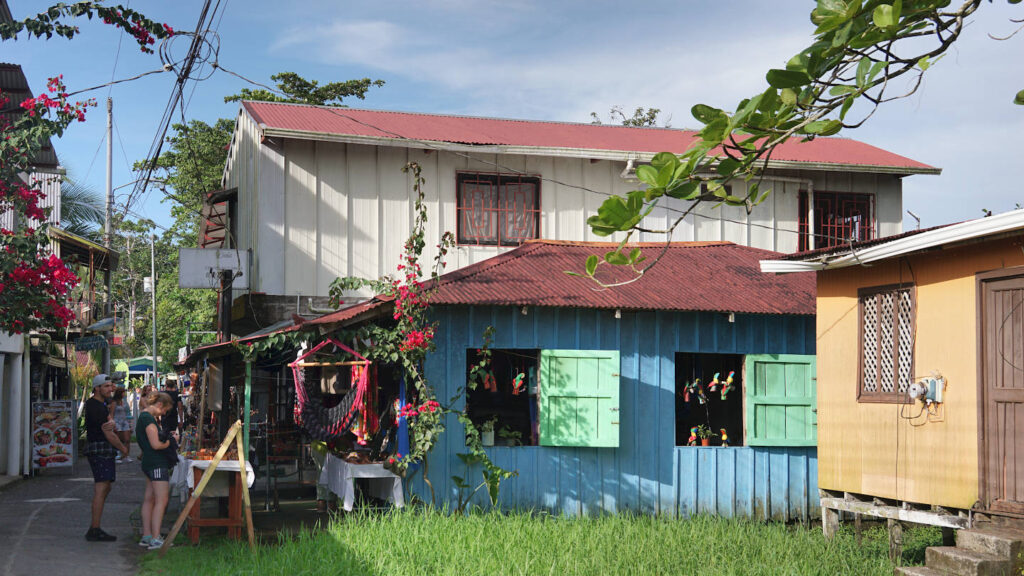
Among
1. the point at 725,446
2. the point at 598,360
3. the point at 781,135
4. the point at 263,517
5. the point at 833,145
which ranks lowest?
the point at 263,517

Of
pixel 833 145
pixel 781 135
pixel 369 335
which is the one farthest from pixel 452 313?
pixel 833 145

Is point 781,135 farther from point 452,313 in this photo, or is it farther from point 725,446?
point 725,446

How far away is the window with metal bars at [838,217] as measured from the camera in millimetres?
16016

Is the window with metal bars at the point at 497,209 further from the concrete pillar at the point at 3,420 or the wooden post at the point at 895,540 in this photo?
the concrete pillar at the point at 3,420

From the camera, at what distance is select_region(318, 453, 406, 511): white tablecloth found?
10375 millimetres

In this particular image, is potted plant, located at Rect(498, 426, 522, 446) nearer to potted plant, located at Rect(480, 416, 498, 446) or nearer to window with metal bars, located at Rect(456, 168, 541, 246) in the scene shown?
potted plant, located at Rect(480, 416, 498, 446)

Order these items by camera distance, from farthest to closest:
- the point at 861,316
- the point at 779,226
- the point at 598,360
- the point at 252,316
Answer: the point at 779,226
the point at 252,316
the point at 598,360
the point at 861,316

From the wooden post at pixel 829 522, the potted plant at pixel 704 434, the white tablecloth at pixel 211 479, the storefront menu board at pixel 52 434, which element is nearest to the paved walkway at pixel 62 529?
the white tablecloth at pixel 211 479

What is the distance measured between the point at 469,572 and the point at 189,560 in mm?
2904

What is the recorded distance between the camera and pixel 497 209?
49.0ft

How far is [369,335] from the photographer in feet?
35.2

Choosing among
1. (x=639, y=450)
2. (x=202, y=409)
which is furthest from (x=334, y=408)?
(x=202, y=409)

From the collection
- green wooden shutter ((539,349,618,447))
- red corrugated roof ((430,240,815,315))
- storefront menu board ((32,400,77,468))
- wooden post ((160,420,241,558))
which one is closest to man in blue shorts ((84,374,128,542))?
wooden post ((160,420,241,558))

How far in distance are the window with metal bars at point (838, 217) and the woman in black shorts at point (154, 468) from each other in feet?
34.5
